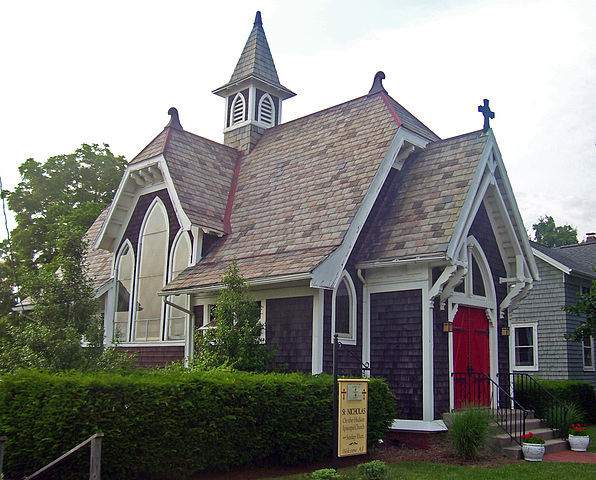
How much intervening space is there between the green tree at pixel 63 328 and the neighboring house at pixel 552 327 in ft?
54.2

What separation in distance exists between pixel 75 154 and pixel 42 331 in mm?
23989

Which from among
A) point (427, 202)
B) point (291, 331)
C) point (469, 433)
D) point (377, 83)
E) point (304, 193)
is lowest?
A: point (469, 433)

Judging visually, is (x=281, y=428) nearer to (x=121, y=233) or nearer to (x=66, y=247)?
(x=66, y=247)

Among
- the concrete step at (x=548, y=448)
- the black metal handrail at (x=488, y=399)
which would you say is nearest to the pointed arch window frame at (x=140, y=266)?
the black metal handrail at (x=488, y=399)

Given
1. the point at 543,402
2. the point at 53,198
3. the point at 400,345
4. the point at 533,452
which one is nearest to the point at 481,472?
the point at 533,452

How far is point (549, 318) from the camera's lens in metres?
25.0

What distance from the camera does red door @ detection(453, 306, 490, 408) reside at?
48.3ft

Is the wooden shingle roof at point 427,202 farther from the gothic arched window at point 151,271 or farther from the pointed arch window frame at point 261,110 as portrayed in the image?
the pointed arch window frame at point 261,110

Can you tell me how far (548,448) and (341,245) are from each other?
6025 millimetres

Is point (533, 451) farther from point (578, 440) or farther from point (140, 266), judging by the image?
point (140, 266)

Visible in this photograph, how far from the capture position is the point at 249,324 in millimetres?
13656

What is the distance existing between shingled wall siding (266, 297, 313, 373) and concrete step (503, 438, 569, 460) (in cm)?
421

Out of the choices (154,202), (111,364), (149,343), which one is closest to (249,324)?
(111,364)

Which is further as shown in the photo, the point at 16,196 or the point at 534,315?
the point at 16,196
